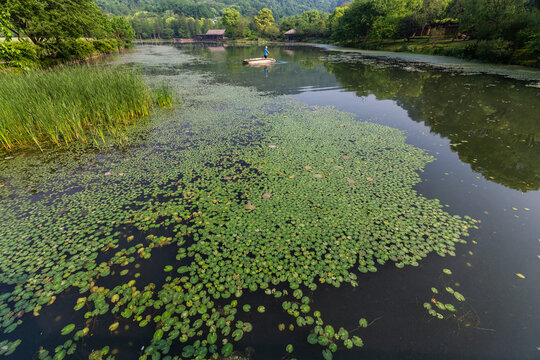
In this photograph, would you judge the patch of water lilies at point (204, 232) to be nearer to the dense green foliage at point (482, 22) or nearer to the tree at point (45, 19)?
the tree at point (45, 19)

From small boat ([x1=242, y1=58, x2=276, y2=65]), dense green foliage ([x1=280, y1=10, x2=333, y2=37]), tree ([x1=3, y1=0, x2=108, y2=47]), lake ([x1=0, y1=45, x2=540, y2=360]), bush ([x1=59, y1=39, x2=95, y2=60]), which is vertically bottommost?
lake ([x1=0, y1=45, x2=540, y2=360])

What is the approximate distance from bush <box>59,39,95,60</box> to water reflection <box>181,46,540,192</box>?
1928 cm

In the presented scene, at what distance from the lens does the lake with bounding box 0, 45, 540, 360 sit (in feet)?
8.09

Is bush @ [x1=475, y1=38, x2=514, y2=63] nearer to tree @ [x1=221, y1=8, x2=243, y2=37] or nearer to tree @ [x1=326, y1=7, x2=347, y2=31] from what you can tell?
tree @ [x1=326, y1=7, x2=347, y2=31]

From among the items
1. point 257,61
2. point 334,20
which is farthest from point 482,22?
point 334,20

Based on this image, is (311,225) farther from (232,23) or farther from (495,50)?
(232,23)

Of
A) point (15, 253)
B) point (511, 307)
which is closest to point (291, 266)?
point (511, 307)

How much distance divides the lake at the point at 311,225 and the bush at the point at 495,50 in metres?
21.3

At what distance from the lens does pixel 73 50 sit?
26.1 metres

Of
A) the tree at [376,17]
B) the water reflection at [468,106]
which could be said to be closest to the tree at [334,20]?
the tree at [376,17]

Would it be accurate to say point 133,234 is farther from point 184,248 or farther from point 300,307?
point 300,307

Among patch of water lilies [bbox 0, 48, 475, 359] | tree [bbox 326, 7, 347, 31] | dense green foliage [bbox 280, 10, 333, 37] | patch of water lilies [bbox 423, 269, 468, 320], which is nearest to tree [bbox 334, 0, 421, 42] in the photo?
tree [bbox 326, 7, 347, 31]

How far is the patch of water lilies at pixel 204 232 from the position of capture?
2.57 m

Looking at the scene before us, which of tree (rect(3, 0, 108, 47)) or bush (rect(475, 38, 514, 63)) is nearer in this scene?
tree (rect(3, 0, 108, 47))
